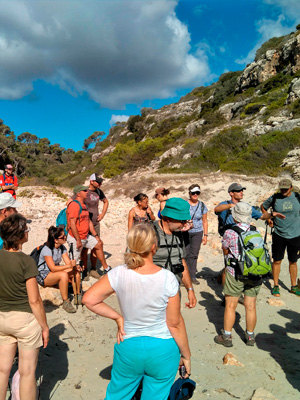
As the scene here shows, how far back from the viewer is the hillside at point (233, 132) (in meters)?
18.5

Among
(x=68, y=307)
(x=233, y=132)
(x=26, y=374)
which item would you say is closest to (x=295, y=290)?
(x=68, y=307)

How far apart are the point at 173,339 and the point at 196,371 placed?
1.47m

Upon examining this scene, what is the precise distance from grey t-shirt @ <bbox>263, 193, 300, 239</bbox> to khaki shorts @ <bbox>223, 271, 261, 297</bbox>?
6.18ft

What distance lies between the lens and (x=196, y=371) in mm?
3100

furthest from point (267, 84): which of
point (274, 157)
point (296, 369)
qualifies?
point (296, 369)

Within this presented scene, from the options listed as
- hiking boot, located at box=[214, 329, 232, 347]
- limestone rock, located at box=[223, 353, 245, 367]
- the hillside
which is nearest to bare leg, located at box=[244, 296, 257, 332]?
hiking boot, located at box=[214, 329, 232, 347]

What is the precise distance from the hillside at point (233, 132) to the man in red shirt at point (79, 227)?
41.5 ft

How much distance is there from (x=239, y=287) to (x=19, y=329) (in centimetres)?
229

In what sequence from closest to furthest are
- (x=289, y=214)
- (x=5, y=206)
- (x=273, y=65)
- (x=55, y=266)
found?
(x=5, y=206), (x=55, y=266), (x=289, y=214), (x=273, y=65)

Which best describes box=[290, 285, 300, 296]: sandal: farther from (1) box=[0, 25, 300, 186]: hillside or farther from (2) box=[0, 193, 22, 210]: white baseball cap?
(1) box=[0, 25, 300, 186]: hillside

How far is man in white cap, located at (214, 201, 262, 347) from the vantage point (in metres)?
3.35

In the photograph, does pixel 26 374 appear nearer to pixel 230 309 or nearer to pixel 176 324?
pixel 176 324

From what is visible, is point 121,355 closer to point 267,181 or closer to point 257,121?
point 267,181

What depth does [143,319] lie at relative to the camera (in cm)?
189
